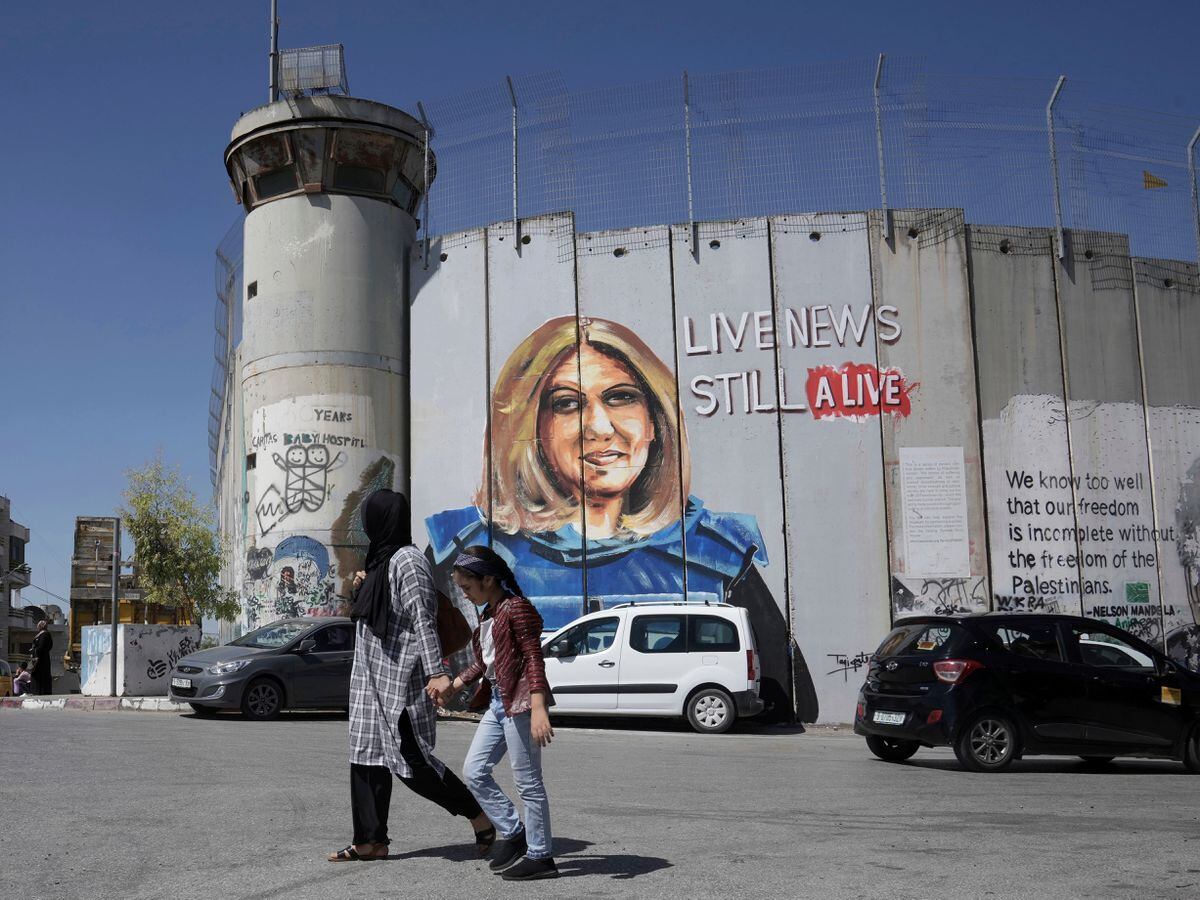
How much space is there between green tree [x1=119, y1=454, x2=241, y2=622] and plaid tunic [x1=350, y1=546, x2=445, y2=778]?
17296 millimetres

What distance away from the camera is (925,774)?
10.6 metres

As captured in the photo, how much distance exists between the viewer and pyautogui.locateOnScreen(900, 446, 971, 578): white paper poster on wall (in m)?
19.1

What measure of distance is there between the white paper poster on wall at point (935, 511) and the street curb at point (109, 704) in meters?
12.1

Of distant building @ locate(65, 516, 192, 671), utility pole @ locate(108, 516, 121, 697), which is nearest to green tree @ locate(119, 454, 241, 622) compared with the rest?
utility pole @ locate(108, 516, 121, 697)

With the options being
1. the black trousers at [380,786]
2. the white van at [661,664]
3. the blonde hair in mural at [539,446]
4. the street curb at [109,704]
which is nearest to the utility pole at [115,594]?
the street curb at [109,704]

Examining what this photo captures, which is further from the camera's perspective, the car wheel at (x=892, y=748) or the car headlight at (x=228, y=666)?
the car headlight at (x=228, y=666)

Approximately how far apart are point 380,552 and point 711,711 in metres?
11.2

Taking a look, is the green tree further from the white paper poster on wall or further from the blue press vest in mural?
the white paper poster on wall

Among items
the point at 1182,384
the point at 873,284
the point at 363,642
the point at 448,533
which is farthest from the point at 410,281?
the point at 363,642

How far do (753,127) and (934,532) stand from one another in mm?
7961

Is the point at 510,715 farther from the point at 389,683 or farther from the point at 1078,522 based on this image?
the point at 1078,522

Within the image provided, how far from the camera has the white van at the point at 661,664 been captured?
1641 centimetres

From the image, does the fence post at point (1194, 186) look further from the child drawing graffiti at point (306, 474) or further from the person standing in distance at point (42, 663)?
the person standing in distance at point (42, 663)

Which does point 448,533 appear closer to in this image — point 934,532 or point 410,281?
point 410,281
